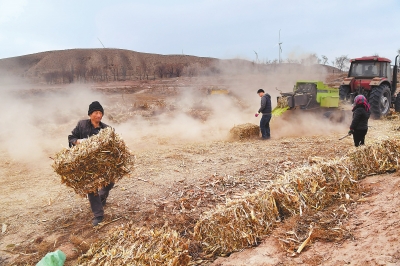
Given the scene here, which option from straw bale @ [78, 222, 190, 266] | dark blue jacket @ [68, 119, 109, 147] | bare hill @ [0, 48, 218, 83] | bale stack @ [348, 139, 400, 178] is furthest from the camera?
bare hill @ [0, 48, 218, 83]

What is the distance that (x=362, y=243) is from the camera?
304 cm

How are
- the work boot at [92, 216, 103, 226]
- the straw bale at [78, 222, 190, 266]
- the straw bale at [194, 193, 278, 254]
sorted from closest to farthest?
the straw bale at [78, 222, 190, 266] → the straw bale at [194, 193, 278, 254] → the work boot at [92, 216, 103, 226]

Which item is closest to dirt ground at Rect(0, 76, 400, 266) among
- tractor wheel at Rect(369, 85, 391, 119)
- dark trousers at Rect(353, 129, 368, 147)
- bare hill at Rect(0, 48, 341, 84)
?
dark trousers at Rect(353, 129, 368, 147)

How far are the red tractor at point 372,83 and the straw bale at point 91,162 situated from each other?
10.6 meters

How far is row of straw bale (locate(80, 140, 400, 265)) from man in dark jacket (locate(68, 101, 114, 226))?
2.86 feet

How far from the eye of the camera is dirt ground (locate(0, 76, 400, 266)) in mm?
3188

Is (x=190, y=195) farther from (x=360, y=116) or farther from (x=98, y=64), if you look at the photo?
(x=98, y=64)

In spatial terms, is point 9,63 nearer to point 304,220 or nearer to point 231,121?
point 231,121

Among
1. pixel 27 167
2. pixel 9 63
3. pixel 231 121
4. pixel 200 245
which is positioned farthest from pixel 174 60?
pixel 200 245

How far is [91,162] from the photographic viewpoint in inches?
168

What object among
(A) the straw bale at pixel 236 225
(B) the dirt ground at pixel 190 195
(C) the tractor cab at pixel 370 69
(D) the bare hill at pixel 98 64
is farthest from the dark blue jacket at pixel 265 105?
(D) the bare hill at pixel 98 64

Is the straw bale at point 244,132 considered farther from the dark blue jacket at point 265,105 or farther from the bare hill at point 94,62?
the bare hill at point 94,62

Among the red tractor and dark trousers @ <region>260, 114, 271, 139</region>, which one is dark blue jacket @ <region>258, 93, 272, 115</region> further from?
the red tractor

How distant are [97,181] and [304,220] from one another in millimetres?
2737
